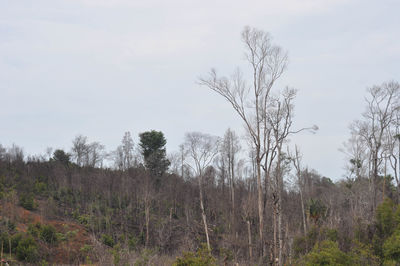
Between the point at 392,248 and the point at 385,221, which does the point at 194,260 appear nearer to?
the point at 392,248

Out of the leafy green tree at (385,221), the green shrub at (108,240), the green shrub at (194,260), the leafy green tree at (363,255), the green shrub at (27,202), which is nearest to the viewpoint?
the green shrub at (194,260)

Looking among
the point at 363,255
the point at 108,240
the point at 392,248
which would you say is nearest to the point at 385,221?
the point at 392,248

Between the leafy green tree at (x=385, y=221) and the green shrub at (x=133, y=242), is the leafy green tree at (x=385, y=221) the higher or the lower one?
the higher one

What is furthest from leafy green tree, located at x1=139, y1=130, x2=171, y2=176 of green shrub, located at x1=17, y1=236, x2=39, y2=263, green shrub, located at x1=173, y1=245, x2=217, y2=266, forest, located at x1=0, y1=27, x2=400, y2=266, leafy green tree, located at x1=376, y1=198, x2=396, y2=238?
green shrub, located at x1=173, y1=245, x2=217, y2=266

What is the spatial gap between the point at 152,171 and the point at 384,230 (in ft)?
78.0

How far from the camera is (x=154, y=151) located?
129 feet

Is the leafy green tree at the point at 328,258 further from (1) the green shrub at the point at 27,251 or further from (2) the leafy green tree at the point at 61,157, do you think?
(2) the leafy green tree at the point at 61,157

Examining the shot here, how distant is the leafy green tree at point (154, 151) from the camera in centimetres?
3859

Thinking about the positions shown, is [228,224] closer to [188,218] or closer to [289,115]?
[188,218]

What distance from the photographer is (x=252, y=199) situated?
3150 centimetres

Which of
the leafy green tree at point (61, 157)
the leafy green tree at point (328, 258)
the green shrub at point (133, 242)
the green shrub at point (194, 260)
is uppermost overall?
the leafy green tree at point (61, 157)

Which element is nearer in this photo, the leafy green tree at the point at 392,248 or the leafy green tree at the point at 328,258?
the leafy green tree at the point at 328,258

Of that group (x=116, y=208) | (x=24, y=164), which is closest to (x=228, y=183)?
(x=116, y=208)

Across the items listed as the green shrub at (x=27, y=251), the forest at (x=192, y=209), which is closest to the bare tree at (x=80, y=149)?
the forest at (x=192, y=209)
